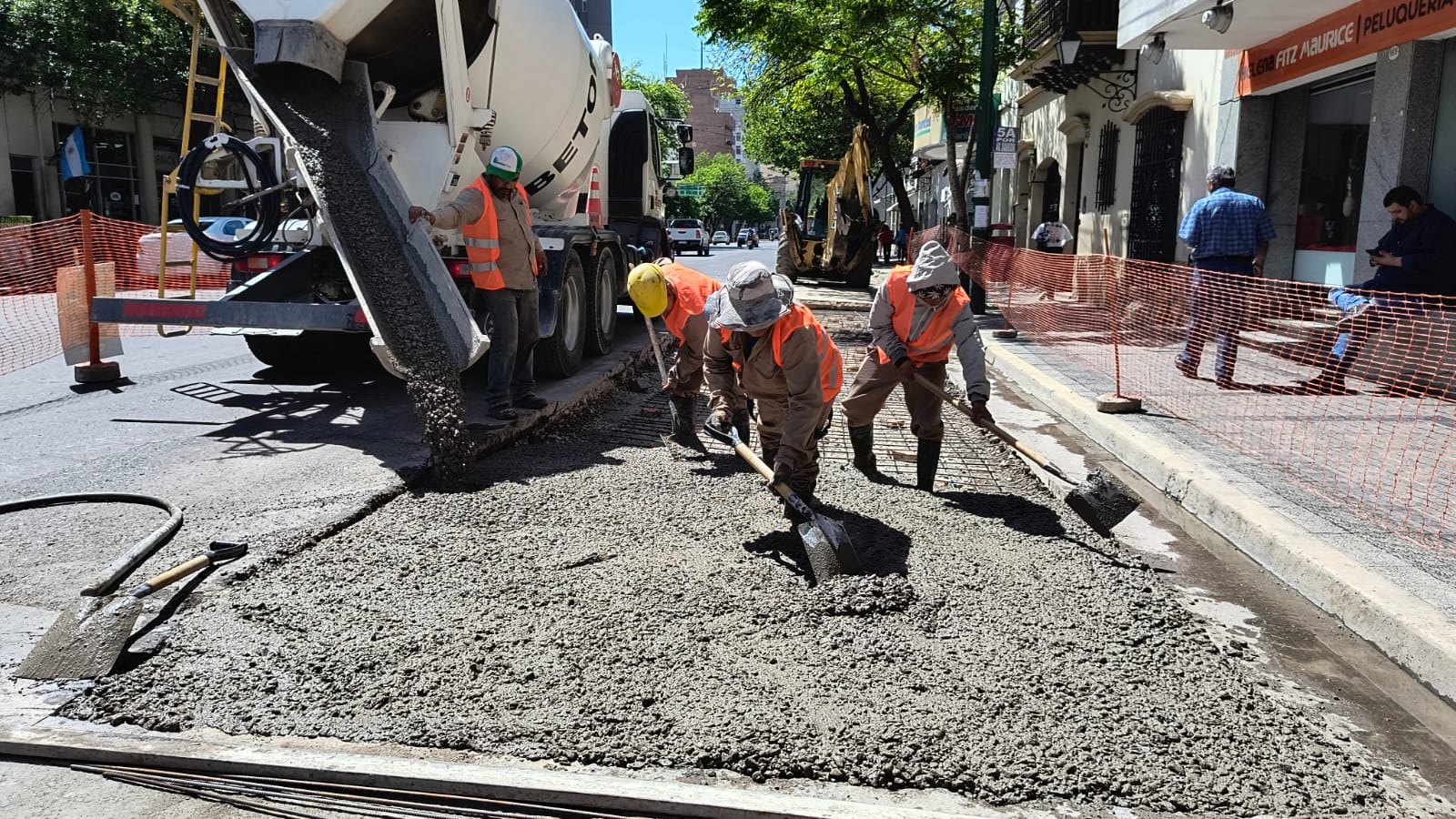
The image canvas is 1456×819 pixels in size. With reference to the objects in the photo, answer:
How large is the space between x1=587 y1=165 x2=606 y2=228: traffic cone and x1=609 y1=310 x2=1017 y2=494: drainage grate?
2.37 meters

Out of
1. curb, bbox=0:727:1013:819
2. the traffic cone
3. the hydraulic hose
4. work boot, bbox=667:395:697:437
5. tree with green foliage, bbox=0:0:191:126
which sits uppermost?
tree with green foliage, bbox=0:0:191:126

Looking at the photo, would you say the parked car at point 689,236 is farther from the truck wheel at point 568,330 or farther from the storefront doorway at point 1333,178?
the truck wheel at point 568,330

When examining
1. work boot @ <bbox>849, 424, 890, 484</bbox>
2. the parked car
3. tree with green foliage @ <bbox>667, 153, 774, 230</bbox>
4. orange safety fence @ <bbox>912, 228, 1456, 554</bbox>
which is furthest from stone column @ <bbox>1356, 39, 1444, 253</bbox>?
tree with green foliage @ <bbox>667, 153, 774, 230</bbox>

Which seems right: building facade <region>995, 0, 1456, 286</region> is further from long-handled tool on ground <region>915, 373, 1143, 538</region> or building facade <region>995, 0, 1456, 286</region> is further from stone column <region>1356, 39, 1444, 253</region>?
long-handled tool on ground <region>915, 373, 1143, 538</region>

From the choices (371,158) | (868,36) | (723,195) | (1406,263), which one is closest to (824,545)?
(371,158)

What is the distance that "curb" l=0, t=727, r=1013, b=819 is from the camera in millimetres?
2523

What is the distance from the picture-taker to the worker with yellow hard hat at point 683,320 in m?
5.82

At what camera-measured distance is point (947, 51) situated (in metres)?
14.6

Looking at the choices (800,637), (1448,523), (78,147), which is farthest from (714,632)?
(78,147)

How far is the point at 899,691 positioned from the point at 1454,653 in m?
1.87

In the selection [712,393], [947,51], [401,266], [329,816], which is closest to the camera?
[329,816]

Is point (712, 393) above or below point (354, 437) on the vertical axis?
above

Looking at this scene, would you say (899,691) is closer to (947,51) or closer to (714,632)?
(714,632)

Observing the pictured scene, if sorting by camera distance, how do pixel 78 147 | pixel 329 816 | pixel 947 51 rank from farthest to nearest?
pixel 78 147, pixel 947 51, pixel 329 816
